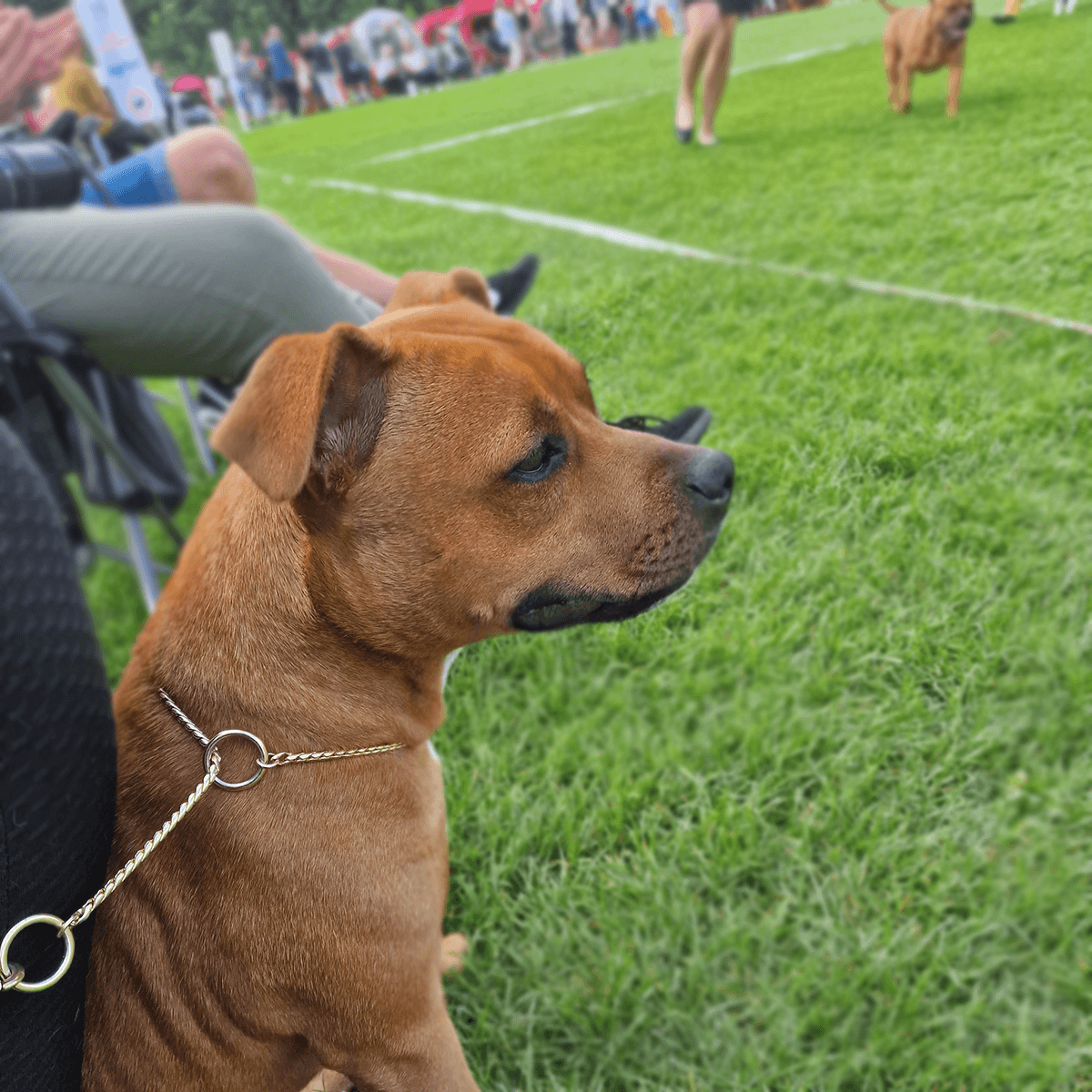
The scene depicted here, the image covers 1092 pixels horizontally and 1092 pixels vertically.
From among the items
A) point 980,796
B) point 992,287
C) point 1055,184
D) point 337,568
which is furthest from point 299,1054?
point 992,287

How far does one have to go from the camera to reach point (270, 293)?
278 cm

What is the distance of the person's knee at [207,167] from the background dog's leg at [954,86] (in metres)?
3.21

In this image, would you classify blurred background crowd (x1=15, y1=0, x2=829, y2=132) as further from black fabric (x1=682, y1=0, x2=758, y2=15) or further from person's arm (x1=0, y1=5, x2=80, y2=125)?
person's arm (x1=0, y1=5, x2=80, y2=125)

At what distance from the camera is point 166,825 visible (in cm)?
131

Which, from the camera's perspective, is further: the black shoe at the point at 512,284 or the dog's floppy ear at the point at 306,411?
the black shoe at the point at 512,284

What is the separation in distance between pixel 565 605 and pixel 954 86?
315cm

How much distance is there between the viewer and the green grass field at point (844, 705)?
1780mm

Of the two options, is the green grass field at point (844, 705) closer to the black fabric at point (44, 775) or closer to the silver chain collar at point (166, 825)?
the silver chain collar at point (166, 825)

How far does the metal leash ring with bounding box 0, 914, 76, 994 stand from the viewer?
3.64 ft

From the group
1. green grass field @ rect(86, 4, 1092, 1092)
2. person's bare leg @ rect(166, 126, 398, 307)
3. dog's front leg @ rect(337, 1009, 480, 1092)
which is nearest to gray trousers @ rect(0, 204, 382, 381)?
person's bare leg @ rect(166, 126, 398, 307)

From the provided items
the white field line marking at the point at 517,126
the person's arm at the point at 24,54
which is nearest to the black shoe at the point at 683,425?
the person's arm at the point at 24,54

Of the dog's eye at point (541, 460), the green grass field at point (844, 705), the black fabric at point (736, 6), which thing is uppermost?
the black fabric at point (736, 6)

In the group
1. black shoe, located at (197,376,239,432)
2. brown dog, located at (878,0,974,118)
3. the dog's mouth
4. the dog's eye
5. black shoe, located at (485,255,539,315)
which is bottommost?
black shoe, located at (197,376,239,432)

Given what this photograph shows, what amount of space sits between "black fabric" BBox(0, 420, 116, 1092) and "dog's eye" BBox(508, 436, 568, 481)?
0.83 metres
